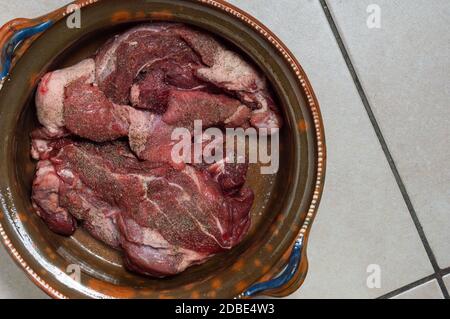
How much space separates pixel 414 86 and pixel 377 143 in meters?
0.16

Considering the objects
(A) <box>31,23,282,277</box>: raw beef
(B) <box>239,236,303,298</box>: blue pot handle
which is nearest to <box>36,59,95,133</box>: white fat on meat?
(A) <box>31,23,282,277</box>: raw beef

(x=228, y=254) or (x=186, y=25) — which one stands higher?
(x=186, y=25)

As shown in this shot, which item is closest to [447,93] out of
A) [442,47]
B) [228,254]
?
[442,47]

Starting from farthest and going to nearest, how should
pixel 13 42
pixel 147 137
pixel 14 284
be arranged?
1. pixel 14 284
2. pixel 147 137
3. pixel 13 42

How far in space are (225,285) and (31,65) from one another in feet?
1.76

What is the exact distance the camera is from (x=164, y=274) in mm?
1022

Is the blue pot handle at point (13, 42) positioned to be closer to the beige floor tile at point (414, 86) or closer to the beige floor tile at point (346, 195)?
the beige floor tile at point (346, 195)

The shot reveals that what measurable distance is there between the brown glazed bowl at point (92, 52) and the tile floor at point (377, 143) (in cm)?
20

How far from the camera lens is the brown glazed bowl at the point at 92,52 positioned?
91 centimetres

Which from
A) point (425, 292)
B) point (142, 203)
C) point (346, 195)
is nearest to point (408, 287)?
point (425, 292)

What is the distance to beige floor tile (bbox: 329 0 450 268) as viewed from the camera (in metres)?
1.16

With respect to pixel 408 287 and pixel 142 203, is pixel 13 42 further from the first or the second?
pixel 408 287

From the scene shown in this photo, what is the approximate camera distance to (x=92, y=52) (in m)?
1.04
